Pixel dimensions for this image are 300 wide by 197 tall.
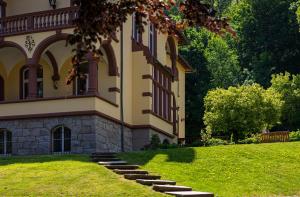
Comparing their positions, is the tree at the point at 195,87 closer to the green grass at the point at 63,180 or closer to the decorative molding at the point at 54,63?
the decorative molding at the point at 54,63

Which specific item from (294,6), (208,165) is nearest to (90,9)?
(208,165)

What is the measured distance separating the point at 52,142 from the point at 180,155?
21.7 feet

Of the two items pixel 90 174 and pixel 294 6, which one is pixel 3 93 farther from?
pixel 294 6

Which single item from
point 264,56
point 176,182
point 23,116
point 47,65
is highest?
point 264,56

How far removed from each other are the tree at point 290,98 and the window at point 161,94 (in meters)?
15.0

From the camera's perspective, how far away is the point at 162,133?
34656mm

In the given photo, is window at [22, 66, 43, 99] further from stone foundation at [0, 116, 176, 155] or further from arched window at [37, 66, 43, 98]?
stone foundation at [0, 116, 176, 155]

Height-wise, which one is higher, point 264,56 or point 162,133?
point 264,56

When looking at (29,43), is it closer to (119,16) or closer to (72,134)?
(72,134)

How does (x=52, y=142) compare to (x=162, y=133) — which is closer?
(x=52, y=142)

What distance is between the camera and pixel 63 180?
19.2 m

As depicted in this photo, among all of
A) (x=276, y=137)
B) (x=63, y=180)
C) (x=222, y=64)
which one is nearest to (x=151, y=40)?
(x=276, y=137)

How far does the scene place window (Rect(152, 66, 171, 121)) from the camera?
33656 millimetres

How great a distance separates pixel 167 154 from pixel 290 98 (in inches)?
1022
